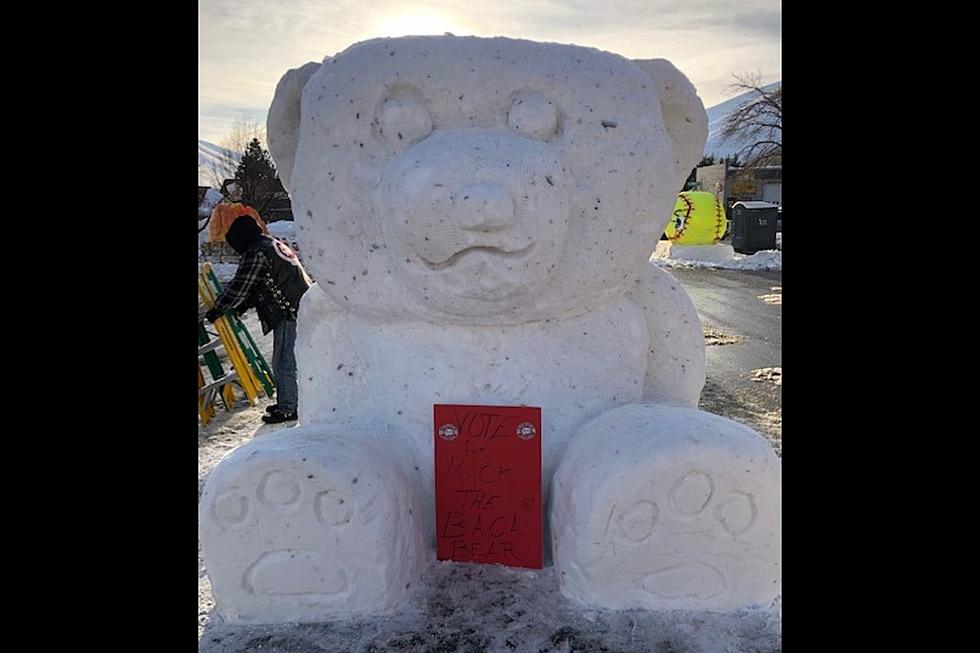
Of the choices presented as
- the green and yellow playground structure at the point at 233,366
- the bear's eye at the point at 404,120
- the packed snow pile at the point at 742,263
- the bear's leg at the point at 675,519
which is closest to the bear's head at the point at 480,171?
the bear's eye at the point at 404,120

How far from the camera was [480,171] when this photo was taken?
1.75 meters

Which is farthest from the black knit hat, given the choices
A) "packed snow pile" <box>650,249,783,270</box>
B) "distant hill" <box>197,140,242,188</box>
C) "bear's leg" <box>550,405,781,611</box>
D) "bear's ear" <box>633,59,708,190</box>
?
"distant hill" <box>197,140,242,188</box>

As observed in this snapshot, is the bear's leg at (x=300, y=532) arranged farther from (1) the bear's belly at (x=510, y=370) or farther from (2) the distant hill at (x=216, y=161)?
(2) the distant hill at (x=216, y=161)

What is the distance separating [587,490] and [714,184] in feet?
76.0

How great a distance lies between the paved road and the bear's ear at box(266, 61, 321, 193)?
1.36m

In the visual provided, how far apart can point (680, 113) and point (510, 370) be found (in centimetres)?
86

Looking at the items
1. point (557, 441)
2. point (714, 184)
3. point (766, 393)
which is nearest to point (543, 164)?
point (557, 441)

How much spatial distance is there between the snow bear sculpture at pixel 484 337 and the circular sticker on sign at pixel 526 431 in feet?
0.35

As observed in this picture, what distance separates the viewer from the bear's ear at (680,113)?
79.6 inches

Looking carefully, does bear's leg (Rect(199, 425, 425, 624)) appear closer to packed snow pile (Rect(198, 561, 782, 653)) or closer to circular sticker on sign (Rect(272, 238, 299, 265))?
packed snow pile (Rect(198, 561, 782, 653))

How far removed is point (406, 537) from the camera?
181cm

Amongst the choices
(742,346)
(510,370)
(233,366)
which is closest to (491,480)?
(510,370)

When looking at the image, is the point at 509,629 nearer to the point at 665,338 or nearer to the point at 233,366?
the point at 665,338

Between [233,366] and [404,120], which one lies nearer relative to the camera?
[404,120]
